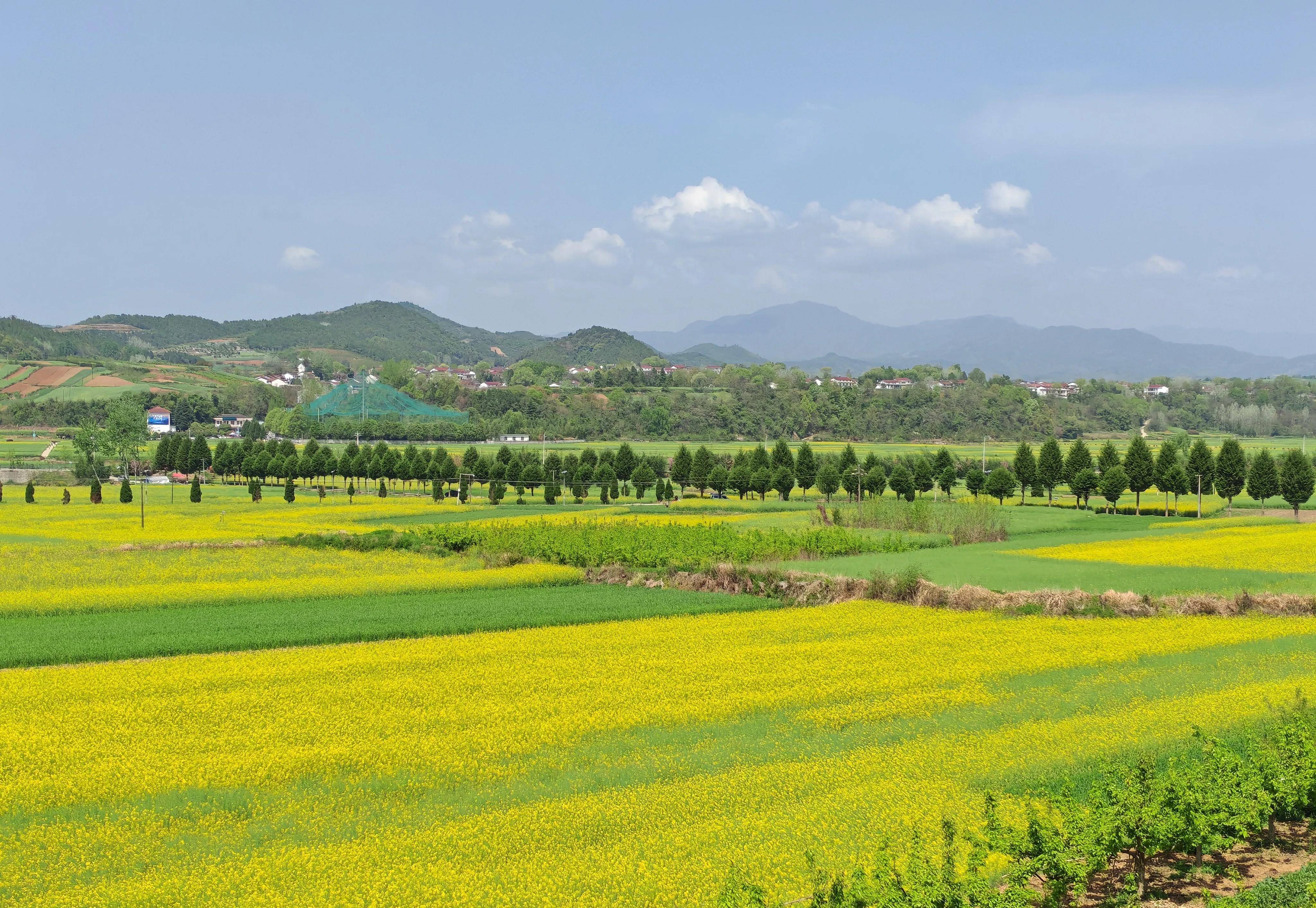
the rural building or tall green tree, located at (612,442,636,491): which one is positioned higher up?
the rural building

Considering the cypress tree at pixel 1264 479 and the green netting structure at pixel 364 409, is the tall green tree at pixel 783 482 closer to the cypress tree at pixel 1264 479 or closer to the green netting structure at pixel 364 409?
the cypress tree at pixel 1264 479

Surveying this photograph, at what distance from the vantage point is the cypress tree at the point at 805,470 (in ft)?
298

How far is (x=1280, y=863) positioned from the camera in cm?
1241

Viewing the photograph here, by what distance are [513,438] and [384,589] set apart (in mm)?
140289

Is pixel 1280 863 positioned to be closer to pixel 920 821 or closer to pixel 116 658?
pixel 920 821

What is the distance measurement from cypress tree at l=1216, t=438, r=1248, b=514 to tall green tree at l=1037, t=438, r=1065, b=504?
10.9 m

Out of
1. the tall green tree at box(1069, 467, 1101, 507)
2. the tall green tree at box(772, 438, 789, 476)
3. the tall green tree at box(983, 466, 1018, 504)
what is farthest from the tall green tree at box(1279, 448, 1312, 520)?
the tall green tree at box(772, 438, 789, 476)

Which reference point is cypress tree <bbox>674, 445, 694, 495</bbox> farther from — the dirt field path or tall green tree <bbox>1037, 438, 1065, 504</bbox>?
the dirt field path

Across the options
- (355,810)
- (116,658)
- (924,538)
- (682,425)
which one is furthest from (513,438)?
(355,810)

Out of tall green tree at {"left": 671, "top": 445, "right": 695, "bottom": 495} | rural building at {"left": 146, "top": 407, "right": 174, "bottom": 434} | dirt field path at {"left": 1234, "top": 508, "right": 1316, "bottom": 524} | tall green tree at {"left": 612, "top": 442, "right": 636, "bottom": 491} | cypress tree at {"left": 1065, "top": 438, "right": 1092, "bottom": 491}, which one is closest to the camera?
dirt field path at {"left": 1234, "top": 508, "right": 1316, "bottom": 524}

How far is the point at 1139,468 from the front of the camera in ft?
259

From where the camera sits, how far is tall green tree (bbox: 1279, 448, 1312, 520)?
71000 millimetres

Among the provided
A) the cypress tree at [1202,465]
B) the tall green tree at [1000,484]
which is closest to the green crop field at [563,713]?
the cypress tree at [1202,465]

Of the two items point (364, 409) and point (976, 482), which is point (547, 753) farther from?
point (364, 409)
